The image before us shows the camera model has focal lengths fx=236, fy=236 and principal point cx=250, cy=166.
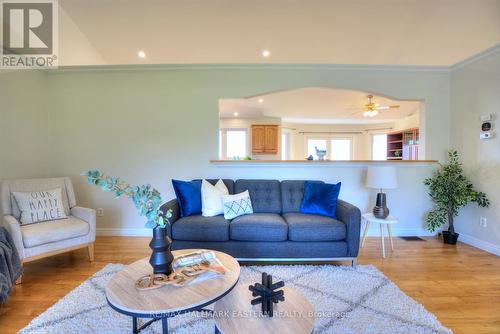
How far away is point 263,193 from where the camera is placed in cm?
314

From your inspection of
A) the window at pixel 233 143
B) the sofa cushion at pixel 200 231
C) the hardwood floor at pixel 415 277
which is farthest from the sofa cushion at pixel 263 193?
the window at pixel 233 143

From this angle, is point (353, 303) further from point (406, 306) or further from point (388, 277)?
point (388, 277)

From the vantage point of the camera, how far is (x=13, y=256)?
7.04ft

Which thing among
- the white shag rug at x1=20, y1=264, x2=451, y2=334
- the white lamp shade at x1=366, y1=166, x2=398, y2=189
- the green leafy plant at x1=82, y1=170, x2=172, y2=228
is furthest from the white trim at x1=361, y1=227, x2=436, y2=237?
the green leafy plant at x1=82, y1=170, x2=172, y2=228

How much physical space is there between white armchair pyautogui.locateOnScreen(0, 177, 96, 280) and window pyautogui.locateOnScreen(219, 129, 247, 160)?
4450 mm

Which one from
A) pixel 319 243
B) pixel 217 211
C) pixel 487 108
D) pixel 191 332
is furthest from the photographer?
pixel 487 108

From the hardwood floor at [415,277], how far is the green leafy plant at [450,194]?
1.13ft

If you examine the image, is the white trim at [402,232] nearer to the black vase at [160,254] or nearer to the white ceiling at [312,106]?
the white ceiling at [312,106]

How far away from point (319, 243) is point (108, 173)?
127 inches

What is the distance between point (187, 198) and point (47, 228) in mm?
1441

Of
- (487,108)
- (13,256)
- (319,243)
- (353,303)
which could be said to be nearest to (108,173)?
(13,256)

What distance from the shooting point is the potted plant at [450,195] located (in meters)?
3.09

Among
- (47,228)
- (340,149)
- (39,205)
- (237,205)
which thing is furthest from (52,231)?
(340,149)

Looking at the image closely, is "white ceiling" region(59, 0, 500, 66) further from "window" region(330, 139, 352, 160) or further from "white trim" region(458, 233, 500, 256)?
"window" region(330, 139, 352, 160)
